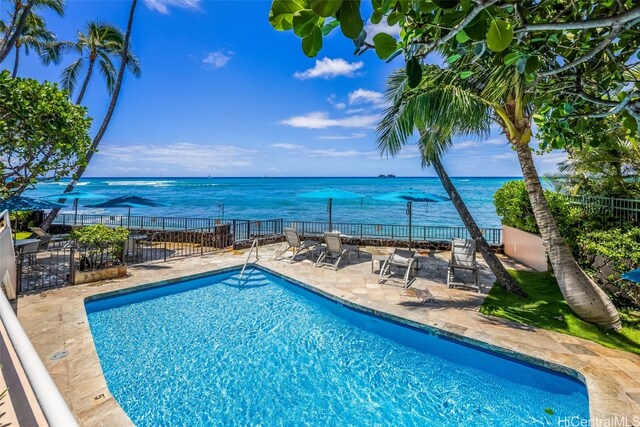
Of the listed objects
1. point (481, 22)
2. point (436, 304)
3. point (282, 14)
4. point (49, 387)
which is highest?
point (481, 22)

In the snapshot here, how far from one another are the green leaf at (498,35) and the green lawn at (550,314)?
545 centimetres

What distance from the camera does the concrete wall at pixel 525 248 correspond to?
25.3 feet

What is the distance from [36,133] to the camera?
616 cm

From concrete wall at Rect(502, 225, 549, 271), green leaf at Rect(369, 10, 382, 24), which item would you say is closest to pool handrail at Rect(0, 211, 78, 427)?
green leaf at Rect(369, 10, 382, 24)

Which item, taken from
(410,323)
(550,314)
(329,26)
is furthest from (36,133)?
(550,314)

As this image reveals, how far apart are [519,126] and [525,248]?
5.01m

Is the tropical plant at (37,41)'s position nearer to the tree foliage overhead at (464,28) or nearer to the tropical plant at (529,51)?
the tropical plant at (529,51)

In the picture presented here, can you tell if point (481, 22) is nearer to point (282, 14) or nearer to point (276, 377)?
point (282, 14)

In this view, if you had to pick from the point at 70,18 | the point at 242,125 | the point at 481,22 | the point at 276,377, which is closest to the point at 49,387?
the point at 481,22

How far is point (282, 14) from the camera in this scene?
1065 mm

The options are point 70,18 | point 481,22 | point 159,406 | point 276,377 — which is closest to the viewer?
point 481,22

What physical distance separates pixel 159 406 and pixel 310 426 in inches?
76.2

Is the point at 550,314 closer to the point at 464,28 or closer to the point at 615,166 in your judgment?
the point at 615,166

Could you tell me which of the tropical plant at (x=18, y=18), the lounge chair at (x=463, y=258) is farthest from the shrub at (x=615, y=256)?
the tropical plant at (x=18, y=18)
